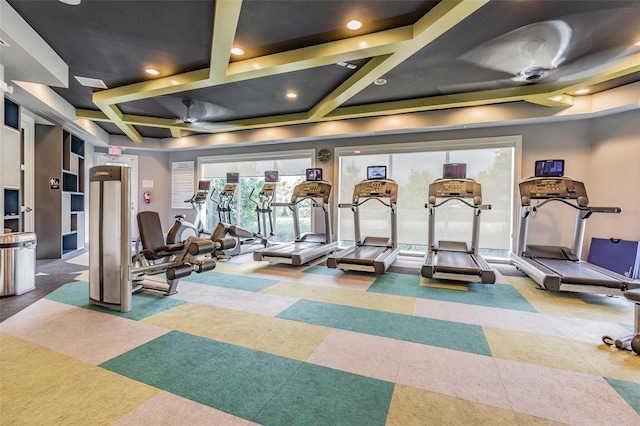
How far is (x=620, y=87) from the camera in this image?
4789mm

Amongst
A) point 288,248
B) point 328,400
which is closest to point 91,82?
point 288,248

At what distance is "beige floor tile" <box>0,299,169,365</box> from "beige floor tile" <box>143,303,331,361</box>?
0.23m

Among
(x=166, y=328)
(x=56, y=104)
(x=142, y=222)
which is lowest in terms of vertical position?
(x=166, y=328)

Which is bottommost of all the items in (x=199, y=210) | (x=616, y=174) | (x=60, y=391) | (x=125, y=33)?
(x=60, y=391)

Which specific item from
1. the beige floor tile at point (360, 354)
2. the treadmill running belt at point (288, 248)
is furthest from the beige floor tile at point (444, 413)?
the treadmill running belt at point (288, 248)

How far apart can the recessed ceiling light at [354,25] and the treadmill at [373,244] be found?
2.88m

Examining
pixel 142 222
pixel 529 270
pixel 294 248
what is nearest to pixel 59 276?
pixel 142 222

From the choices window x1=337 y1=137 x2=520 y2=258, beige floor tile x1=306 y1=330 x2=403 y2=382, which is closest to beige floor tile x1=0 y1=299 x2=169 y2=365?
beige floor tile x1=306 y1=330 x2=403 y2=382

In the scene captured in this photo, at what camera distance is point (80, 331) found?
2.72m

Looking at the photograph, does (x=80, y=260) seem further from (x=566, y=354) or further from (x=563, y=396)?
(x=566, y=354)

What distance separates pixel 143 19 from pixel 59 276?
4.09 m

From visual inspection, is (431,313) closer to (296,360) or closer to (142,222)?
(296,360)

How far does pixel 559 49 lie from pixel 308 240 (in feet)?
17.3

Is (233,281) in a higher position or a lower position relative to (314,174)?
lower
